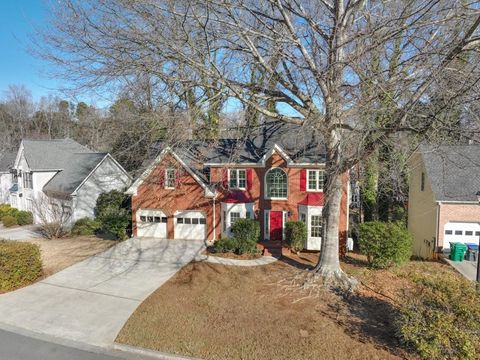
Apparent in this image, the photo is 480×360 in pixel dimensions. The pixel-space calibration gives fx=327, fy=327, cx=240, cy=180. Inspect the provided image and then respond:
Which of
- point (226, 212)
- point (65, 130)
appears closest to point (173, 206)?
point (226, 212)

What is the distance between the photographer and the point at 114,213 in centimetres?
2056

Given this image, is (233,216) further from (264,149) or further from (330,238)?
(330,238)

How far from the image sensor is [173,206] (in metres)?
19.6

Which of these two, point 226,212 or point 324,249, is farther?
point 226,212

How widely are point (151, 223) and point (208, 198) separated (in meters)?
4.17

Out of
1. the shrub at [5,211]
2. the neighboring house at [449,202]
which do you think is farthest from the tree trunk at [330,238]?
the shrub at [5,211]

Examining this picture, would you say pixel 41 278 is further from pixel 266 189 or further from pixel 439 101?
pixel 439 101

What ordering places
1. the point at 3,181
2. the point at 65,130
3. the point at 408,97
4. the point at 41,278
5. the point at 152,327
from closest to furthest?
the point at 152,327
the point at 408,97
the point at 41,278
the point at 3,181
the point at 65,130

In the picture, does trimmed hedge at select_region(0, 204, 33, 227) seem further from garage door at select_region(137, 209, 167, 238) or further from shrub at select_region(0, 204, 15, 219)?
garage door at select_region(137, 209, 167, 238)

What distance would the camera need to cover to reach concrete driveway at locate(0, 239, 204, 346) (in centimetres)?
932

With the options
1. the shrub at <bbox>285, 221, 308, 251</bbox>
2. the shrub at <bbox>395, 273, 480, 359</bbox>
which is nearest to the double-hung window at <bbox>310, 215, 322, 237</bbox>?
the shrub at <bbox>285, 221, 308, 251</bbox>

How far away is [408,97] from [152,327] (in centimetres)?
976

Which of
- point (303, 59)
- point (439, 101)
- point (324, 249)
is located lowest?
point (324, 249)

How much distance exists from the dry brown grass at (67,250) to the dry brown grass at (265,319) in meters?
6.20
